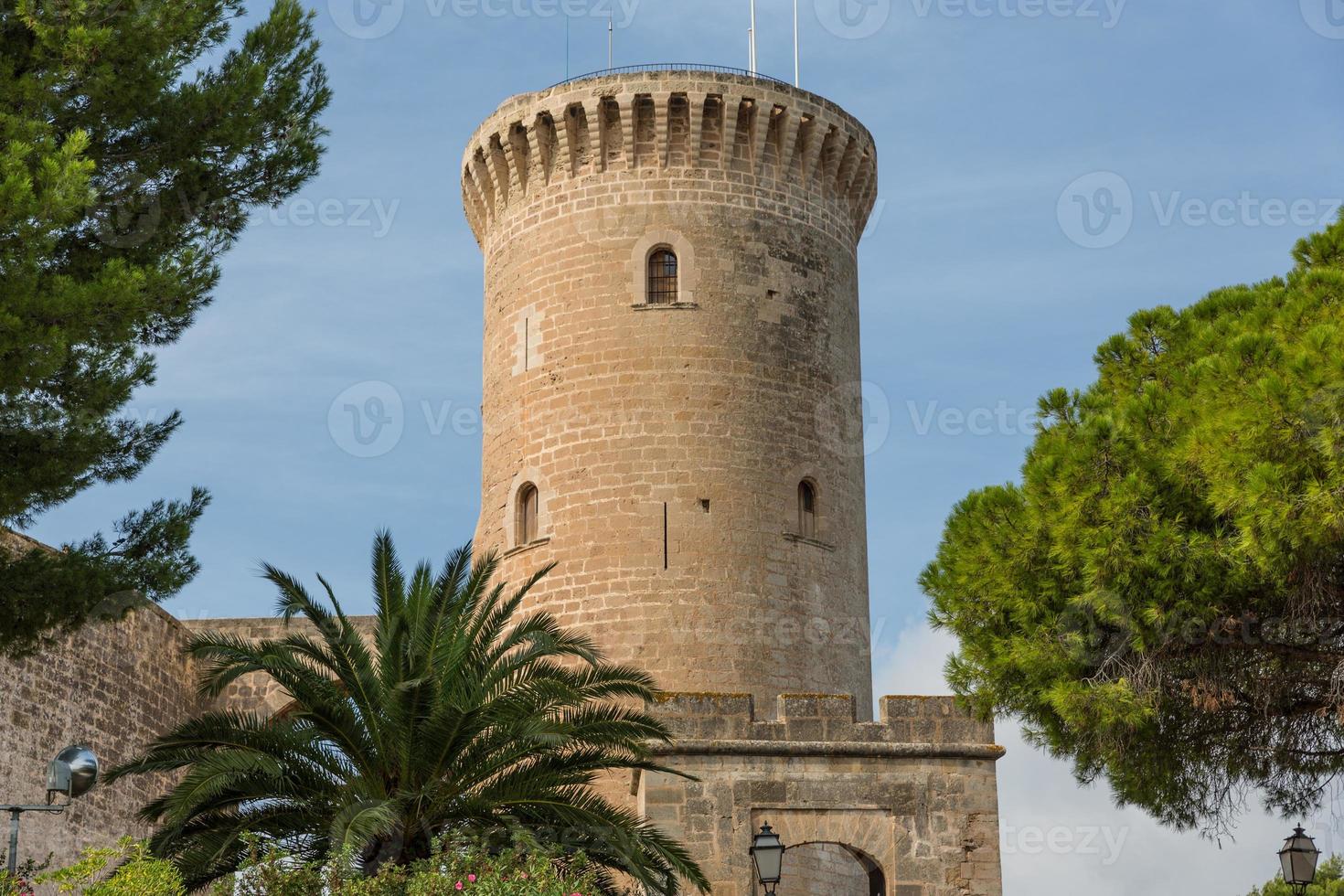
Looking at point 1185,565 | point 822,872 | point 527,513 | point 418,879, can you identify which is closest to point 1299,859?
point 1185,565

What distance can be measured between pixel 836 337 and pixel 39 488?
11796 mm

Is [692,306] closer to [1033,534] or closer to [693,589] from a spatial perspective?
[693,589]

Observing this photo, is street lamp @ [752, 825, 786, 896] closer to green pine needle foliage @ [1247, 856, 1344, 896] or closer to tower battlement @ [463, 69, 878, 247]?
tower battlement @ [463, 69, 878, 247]

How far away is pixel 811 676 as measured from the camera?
20.9 m

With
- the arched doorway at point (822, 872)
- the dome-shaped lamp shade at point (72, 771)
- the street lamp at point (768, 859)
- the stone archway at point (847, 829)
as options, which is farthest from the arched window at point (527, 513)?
the dome-shaped lamp shade at point (72, 771)

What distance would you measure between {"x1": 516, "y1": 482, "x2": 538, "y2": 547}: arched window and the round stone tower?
0.04m

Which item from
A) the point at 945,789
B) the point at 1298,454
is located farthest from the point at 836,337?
the point at 1298,454

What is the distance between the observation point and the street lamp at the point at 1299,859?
13703mm

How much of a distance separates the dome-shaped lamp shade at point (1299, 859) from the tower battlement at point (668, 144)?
34.9ft

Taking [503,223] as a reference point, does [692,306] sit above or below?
below

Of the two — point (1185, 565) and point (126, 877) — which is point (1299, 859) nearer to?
point (1185, 565)

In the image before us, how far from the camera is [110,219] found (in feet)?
43.8

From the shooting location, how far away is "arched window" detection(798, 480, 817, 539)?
70.5ft

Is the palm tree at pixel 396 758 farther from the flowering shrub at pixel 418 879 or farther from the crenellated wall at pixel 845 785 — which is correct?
the crenellated wall at pixel 845 785
